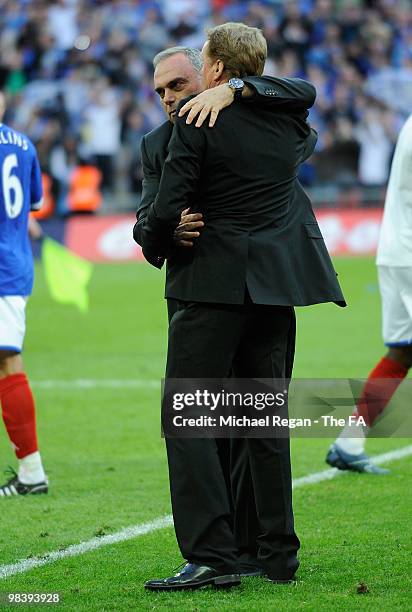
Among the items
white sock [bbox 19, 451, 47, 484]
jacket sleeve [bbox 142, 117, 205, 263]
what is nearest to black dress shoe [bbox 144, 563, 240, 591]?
jacket sleeve [bbox 142, 117, 205, 263]

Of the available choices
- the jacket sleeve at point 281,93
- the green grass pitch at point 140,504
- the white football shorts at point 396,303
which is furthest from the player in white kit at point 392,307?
the jacket sleeve at point 281,93

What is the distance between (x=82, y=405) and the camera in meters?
9.24

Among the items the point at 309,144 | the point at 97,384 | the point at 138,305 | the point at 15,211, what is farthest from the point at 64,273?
the point at 138,305

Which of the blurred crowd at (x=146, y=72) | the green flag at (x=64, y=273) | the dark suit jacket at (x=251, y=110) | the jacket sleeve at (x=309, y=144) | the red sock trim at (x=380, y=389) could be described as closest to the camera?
the dark suit jacket at (x=251, y=110)

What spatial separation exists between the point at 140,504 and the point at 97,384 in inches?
158

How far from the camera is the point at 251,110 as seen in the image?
4422mm

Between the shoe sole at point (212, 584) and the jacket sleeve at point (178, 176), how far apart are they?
1.26 m

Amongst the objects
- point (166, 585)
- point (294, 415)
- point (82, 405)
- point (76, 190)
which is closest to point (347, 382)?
point (294, 415)

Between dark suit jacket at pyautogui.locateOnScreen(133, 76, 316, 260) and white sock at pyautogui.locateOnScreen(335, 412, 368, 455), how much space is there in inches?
102

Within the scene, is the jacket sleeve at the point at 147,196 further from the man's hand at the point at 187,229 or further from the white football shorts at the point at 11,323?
the white football shorts at the point at 11,323

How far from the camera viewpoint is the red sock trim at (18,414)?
6.55 meters

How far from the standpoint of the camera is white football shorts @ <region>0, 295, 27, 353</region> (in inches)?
256

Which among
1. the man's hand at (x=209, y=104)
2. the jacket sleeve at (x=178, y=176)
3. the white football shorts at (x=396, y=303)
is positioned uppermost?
the man's hand at (x=209, y=104)

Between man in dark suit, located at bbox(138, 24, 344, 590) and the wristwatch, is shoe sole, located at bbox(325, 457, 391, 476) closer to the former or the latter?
man in dark suit, located at bbox(138, 24, 344, 590)
